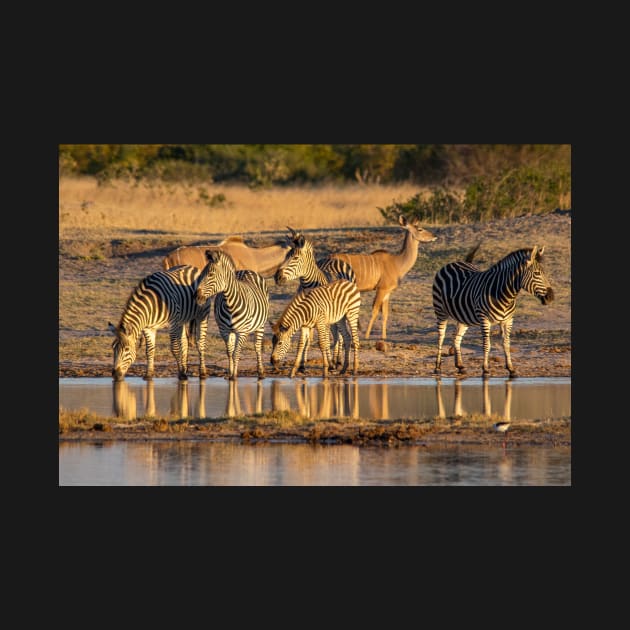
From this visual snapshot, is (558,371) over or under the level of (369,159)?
under

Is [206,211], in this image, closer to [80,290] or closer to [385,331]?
[80,290]

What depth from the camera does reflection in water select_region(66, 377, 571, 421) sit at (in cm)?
1536

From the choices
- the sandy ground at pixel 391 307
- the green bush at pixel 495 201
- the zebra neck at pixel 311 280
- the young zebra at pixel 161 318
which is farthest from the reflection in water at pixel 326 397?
the green bush at pixel 495 201

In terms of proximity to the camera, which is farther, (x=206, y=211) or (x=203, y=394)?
(x=206, y=211)

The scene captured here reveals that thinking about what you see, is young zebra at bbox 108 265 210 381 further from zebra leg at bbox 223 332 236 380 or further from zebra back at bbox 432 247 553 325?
zebra back at bbox 432 247 553 325

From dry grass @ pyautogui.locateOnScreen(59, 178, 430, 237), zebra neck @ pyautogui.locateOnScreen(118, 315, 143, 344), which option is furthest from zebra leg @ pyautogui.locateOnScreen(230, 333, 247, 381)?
dry grass @ pyautogui.locateOnScreen(59, 178, 430, 237)

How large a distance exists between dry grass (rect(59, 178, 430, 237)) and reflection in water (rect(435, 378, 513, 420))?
12.2 m

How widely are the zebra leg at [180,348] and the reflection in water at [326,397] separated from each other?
0.23 m

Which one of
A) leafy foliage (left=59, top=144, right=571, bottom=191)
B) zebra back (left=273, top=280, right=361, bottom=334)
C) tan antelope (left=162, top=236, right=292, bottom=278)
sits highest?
leafy foliage (left=59, top=144, right=571, bottom=191)

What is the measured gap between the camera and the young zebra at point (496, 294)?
18516 millimetres

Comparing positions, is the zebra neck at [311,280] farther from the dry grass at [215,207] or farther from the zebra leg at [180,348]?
the dry grass at [215,207]

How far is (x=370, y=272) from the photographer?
71.2 ft

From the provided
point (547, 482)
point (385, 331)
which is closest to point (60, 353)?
point (385, 331)

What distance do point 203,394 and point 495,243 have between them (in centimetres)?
1106
